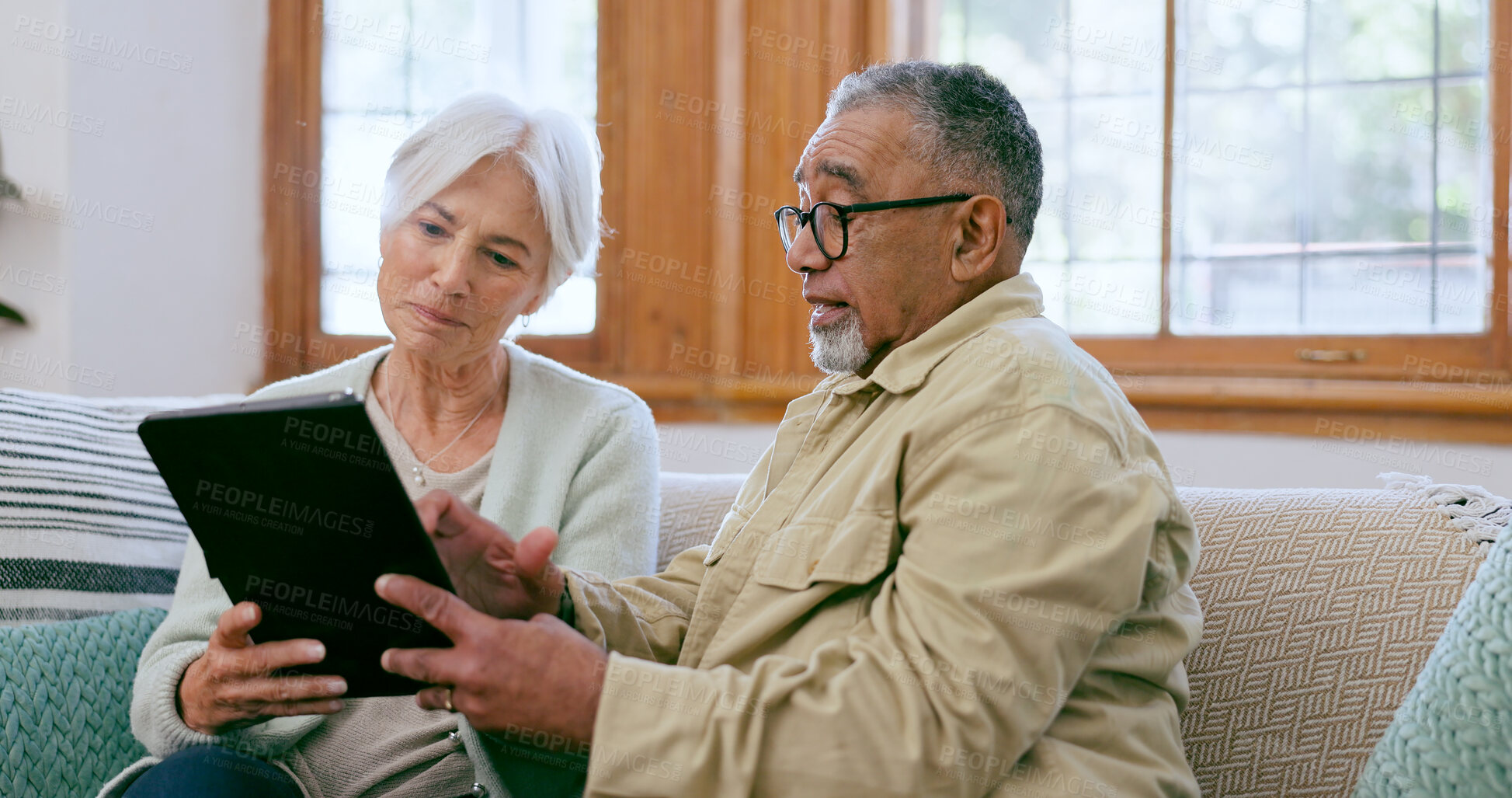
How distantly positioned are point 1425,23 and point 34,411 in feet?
8.68

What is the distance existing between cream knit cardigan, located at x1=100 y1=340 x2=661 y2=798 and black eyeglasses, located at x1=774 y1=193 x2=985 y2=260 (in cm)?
48

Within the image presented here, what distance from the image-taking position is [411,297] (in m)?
1.49

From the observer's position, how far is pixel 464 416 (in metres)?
1.57

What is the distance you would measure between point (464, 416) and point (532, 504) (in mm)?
207

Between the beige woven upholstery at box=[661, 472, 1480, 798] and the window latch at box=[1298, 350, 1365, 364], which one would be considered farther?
the window latch at box=[1298, 350, 1365, 364]

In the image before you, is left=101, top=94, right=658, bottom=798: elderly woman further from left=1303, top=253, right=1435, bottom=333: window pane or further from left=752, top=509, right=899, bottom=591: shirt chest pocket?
left=1303, top=253, right=1435, bottom=333: window pane

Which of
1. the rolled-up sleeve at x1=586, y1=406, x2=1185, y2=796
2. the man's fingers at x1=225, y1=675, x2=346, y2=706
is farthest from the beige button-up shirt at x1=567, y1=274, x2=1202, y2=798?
the man's fingers at x1=225, y1=675, x2=346, y2=706

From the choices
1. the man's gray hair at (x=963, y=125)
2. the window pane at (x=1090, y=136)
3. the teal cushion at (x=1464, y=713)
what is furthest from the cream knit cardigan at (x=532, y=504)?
the window pane at (x=1090, y=136)

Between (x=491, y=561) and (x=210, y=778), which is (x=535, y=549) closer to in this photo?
(x=491, y=561)

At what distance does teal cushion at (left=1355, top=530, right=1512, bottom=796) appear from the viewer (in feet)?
3.00

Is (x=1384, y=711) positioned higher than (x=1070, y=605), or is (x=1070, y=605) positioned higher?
(x=1070, y=605)

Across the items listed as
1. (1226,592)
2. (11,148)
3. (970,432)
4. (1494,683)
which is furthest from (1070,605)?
(11,148)

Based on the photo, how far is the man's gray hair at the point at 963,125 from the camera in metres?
1.15

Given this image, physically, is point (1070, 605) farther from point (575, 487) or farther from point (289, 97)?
point (289, 97)
